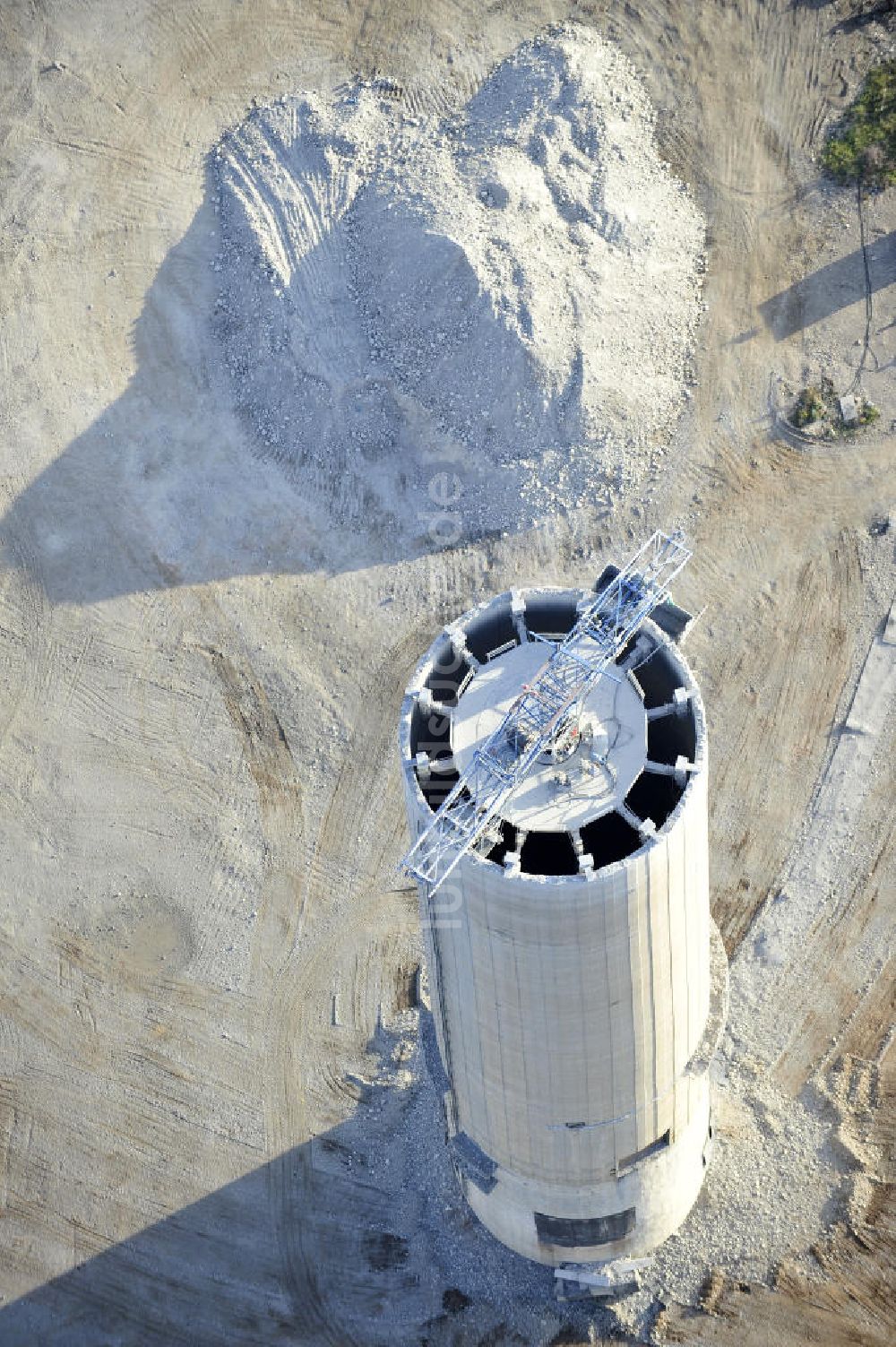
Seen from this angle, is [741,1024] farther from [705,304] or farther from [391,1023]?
[705,304]

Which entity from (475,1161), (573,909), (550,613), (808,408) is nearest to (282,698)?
(475,1161)

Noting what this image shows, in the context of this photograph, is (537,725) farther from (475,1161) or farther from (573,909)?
(475,1161)

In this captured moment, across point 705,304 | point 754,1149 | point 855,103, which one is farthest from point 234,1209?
point 855,103

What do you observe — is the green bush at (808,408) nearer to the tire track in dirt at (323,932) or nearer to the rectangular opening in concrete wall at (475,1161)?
the tire track in dirt at (323,932)

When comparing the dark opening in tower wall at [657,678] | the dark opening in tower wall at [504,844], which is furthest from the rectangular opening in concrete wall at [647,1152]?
the dark opening in tower wall at [657,678]

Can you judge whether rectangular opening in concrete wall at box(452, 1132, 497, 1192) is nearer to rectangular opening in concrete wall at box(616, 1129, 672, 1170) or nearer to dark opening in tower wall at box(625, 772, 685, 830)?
rectangular opening in concrete wall at box(616, 1129, 672, 1170)
